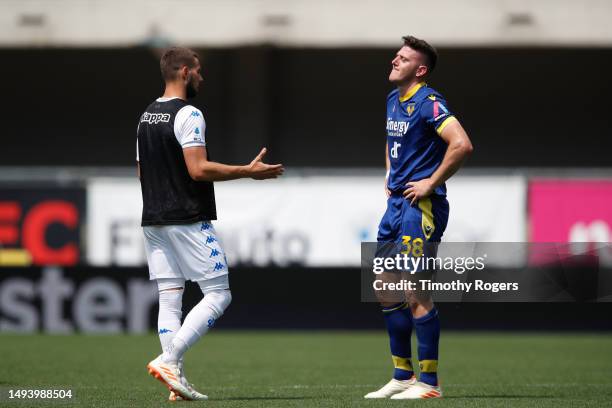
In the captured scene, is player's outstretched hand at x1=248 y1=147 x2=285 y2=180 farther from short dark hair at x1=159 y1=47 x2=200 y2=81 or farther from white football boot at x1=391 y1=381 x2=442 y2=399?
white football boot at x1=391 y1=381 x2=442 y2=399

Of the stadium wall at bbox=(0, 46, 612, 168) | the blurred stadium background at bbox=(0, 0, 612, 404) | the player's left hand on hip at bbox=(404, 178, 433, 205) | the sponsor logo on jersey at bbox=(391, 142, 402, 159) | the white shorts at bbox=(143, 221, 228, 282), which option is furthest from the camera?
the stadium wall at bbox=(0, 46, 612, 168)

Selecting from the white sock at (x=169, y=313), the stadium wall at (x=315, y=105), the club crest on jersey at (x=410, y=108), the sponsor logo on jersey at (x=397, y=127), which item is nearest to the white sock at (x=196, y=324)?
the white sock at (x=169, y=313)

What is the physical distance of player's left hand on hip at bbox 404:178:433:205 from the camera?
6.96 metres

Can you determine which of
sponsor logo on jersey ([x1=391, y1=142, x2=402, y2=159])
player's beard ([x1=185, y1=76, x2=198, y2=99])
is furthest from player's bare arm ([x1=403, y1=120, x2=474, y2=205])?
player's beard ([x1=185, y1=76, x2=198, y2=99])

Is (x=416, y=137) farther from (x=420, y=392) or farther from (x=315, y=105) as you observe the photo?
(x=315, y=105)

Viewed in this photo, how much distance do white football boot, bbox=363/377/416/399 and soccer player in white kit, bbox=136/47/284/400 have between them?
3.53ft

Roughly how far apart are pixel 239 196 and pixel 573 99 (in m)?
10.3

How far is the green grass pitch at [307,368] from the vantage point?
707cm

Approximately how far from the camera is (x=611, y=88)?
22828mm

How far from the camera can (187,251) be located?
6.84m

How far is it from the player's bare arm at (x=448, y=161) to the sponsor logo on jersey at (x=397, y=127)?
0.88 feet

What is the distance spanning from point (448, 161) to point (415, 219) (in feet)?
1.37

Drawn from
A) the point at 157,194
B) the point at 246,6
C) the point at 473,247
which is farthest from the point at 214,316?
the point at 246,6

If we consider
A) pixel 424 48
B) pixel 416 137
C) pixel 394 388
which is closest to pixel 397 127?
pixel 416 137
